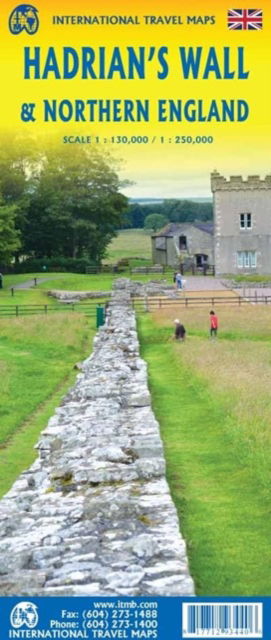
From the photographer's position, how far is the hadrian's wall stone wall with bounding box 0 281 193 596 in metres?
7.48

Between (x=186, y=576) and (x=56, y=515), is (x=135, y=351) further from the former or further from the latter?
(x=186, y=576)

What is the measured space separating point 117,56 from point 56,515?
7.68 meters

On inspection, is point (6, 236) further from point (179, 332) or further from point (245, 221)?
point (179, 332)

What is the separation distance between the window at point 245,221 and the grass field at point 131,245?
56.0 metres

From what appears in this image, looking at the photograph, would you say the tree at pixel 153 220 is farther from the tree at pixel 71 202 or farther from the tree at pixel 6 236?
the tree at pixel 6 236

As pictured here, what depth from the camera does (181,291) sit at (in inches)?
2226

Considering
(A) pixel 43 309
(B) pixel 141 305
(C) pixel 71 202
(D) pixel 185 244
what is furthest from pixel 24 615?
(D) pixel 185 244

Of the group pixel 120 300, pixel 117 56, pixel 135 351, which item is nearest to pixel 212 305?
Result: pixel 120 300

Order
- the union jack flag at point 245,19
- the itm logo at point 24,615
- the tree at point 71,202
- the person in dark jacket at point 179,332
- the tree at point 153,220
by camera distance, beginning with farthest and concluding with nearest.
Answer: the tree at point 153,220 < the tree at point 71,202 < the person in dark jacket at point 179,332 < the union jack flag at point 245,19 < the itm logo at point 24,615

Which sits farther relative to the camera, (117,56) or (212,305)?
(212,305)

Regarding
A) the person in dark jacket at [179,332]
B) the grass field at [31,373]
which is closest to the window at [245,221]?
the grass field at [31,373]

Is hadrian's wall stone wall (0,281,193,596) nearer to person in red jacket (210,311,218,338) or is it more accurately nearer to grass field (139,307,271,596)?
grass field (139,307,271,596)

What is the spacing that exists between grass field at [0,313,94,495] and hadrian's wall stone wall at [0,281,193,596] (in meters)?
2.21

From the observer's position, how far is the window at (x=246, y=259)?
68750 mm
